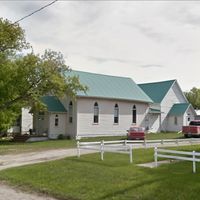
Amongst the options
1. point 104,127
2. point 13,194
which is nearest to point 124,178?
point 13,194

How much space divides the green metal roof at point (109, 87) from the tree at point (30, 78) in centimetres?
588

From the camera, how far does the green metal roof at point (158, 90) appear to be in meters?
57.7

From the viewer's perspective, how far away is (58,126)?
1759 inches

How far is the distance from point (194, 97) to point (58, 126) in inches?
2800

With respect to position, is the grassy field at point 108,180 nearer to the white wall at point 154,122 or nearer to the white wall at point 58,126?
the white wall at point 58,126

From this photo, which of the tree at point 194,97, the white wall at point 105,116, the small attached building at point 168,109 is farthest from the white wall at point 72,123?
the tree at point 194,97

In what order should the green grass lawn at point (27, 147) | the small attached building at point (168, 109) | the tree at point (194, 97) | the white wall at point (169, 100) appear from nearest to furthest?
1. the green grass lawn at point (27, 147)
2. the small attached building at point (168, 109)
3. the white wall at point (169, 100)
4. the tree at point (194, 97)

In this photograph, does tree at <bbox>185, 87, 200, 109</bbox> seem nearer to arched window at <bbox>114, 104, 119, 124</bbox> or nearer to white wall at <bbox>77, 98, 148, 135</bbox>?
white wall at <bbox>77, 98, 148, 135</bbox>

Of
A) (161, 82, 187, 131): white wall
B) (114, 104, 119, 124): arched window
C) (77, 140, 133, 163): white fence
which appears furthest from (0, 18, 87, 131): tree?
(161, 82, 187, 131): white wall

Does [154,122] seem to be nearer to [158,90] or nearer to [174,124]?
[174,124]

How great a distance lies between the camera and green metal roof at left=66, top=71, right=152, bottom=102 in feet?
152

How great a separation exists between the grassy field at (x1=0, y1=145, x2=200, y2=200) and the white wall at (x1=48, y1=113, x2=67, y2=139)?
23960 millimetres

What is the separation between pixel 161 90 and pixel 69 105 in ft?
61.0

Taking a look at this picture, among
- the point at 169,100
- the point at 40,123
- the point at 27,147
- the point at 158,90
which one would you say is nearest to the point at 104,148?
the point at 27,147
